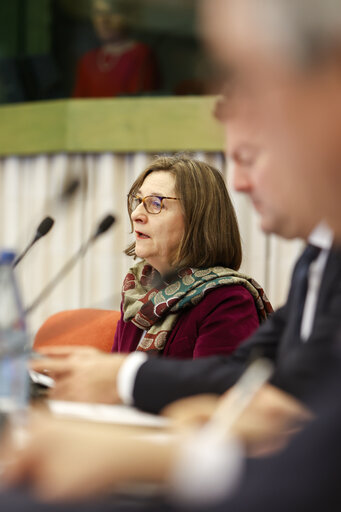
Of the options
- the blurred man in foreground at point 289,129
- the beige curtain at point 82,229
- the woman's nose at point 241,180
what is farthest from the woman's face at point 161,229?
the beige curtain at point 82,229

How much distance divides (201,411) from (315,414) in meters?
0.22

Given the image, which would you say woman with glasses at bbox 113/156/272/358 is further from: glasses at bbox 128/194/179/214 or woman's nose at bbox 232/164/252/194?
woman's nose at bbox 232/164/252/194

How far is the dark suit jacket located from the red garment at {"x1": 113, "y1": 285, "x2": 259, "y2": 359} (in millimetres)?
453

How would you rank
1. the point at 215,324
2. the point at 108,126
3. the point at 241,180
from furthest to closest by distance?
1. the point at 108,126
2. the point at 215,324
3. the point at 241,180

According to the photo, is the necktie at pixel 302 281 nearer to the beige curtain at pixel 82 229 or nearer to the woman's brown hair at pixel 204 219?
the woman's brown hair at pixel 204 219

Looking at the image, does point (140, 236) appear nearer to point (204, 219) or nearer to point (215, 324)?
point (204, 219)

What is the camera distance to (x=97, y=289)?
12.6 ft

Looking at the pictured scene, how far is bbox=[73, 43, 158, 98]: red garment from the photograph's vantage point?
4.30 m

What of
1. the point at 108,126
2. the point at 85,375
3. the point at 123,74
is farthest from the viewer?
the point at 123,74

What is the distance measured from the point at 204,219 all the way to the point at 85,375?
2.95ft

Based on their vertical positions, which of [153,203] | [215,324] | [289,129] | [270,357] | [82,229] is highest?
[289,129]

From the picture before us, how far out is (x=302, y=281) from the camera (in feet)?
3.53

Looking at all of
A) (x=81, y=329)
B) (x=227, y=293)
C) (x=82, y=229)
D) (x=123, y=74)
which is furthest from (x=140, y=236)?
(x=123, y=74)

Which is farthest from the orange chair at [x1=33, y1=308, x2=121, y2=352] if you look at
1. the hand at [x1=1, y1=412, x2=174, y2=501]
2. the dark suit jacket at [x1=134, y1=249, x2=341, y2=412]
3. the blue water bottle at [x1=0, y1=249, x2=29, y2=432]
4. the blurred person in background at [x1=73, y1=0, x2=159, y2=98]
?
the blurred person in background at [x1=73, y1=0, x2=159, y2=98]
